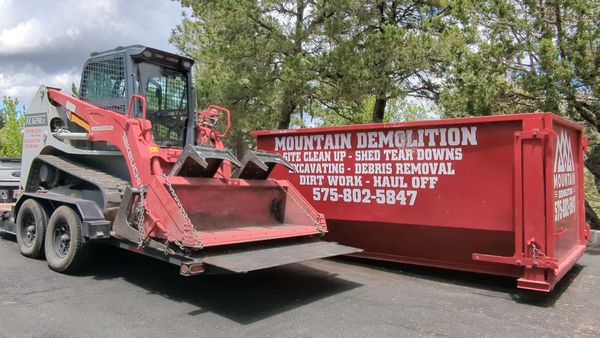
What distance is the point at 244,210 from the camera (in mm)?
7188

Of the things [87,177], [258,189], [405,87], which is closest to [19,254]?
[87,177]

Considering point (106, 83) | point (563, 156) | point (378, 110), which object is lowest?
point (563, 156)

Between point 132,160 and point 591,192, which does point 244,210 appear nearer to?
point 132,160

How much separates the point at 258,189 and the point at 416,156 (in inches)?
89.4

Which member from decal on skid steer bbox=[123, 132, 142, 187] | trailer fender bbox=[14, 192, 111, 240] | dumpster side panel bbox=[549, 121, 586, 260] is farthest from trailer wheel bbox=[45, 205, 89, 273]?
dumpster side panel bbox=[549, 121, 586, 260]

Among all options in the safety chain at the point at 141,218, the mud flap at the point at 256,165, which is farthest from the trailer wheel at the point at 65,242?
the mud flap at the point at 256,165

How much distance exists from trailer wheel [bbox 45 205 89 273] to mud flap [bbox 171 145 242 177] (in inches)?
64.7

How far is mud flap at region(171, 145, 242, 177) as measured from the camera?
6223mm

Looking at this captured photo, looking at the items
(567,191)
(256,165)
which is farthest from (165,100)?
(567,191)

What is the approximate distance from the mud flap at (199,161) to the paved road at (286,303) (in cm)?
146

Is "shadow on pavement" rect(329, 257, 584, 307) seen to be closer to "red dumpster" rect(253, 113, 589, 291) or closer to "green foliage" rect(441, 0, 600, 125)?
"red dumpster" rect(253, 113, 589, 291)

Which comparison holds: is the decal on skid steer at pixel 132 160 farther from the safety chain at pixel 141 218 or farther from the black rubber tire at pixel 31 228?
the black rubber tire at pixel 31 228

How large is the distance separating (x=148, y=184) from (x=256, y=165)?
1639 mm

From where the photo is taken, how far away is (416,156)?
7.30 m
